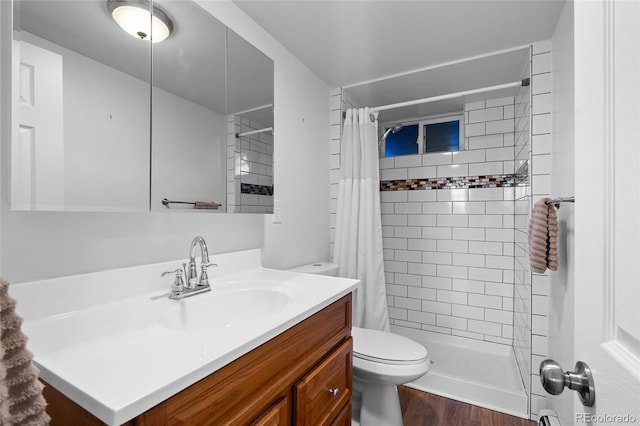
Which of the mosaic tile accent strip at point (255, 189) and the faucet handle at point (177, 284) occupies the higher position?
the mosaic tile accent strip at point (255, 189)

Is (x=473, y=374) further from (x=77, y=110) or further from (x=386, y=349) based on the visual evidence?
(x=77, y=110)

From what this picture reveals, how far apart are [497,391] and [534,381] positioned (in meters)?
0.22

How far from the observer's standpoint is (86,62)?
901 millimetres

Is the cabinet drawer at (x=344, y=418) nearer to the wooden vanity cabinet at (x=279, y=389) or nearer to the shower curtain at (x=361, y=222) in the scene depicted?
the wooden vanity cabinet at (x=279, y=389)

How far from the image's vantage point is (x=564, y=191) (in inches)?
57.9

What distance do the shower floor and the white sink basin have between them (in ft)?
4.77

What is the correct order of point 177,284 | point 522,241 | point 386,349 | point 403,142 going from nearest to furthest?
point 177,284 → point 386,349 → point 522,241 → point 403,142

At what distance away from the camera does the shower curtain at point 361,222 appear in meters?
2.20

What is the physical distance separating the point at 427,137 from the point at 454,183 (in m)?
0.54

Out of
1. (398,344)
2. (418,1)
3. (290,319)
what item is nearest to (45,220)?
(290,319)

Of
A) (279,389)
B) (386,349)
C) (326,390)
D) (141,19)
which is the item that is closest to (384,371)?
(386,349)

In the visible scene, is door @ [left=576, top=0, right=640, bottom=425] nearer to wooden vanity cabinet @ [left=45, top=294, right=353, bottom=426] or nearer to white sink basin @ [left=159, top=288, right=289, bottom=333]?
wooden vanity cabinet @ [left=45, top=294, right=353, bottom=426]

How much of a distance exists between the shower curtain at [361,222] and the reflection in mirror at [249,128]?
0.78 meters

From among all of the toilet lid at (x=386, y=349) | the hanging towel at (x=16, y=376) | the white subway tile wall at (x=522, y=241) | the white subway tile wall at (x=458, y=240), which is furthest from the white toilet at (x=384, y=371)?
the hanging towel at (x=16, y=376)
